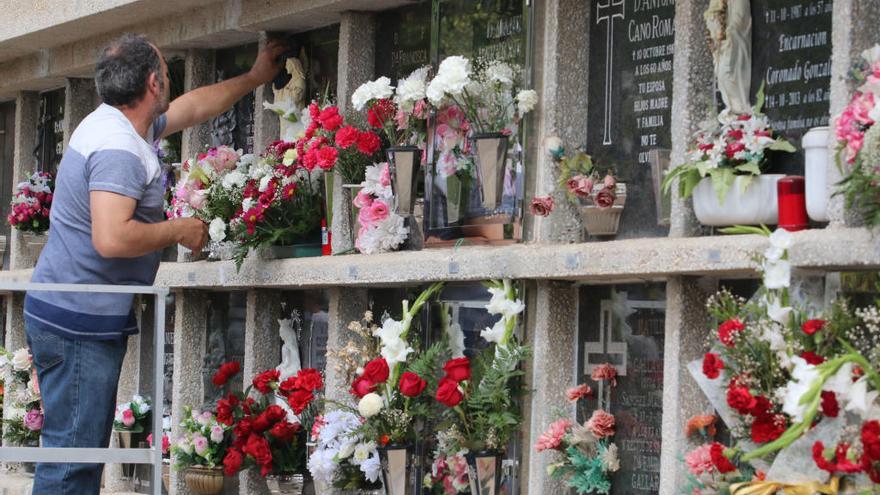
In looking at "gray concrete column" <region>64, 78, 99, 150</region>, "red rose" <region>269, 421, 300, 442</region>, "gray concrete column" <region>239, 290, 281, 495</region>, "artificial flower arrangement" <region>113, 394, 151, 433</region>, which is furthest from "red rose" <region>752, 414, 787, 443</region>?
"gray concrete column" <region>64, 78, 99, 150</region>

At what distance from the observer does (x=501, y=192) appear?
5875 millimetres

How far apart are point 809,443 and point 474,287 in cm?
197

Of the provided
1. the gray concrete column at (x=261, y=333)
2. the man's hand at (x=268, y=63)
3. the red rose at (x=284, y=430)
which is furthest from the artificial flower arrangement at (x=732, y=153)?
the gray concrete column at (x=261, y=333)

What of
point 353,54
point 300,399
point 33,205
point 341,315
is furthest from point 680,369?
point 33,205

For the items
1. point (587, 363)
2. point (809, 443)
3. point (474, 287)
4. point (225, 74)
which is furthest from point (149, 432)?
point (809, 443)

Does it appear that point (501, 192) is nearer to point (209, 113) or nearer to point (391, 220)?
point (391, 220)

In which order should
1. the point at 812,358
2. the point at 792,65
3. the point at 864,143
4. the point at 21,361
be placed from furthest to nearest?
the point at 21,361 → the point at 792,65 → the point at 812,358 → the point at 864,143

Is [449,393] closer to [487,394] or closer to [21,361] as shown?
[487,394]

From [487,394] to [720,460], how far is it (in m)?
1.18

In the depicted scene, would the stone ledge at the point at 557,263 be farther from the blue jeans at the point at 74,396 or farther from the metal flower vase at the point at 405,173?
the blue jeans at the point at 74,396

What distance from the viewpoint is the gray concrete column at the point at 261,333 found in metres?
7.35

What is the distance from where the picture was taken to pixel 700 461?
4.85m

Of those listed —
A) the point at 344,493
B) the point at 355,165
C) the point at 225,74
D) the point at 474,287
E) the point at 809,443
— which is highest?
the point at 225,74

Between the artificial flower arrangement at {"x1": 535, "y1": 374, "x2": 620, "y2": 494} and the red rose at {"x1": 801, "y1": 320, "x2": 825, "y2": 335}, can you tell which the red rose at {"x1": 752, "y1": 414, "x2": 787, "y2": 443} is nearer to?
the red rose at {"x1": 801, "y1": 320, "x2": 825, "y2": 335}
